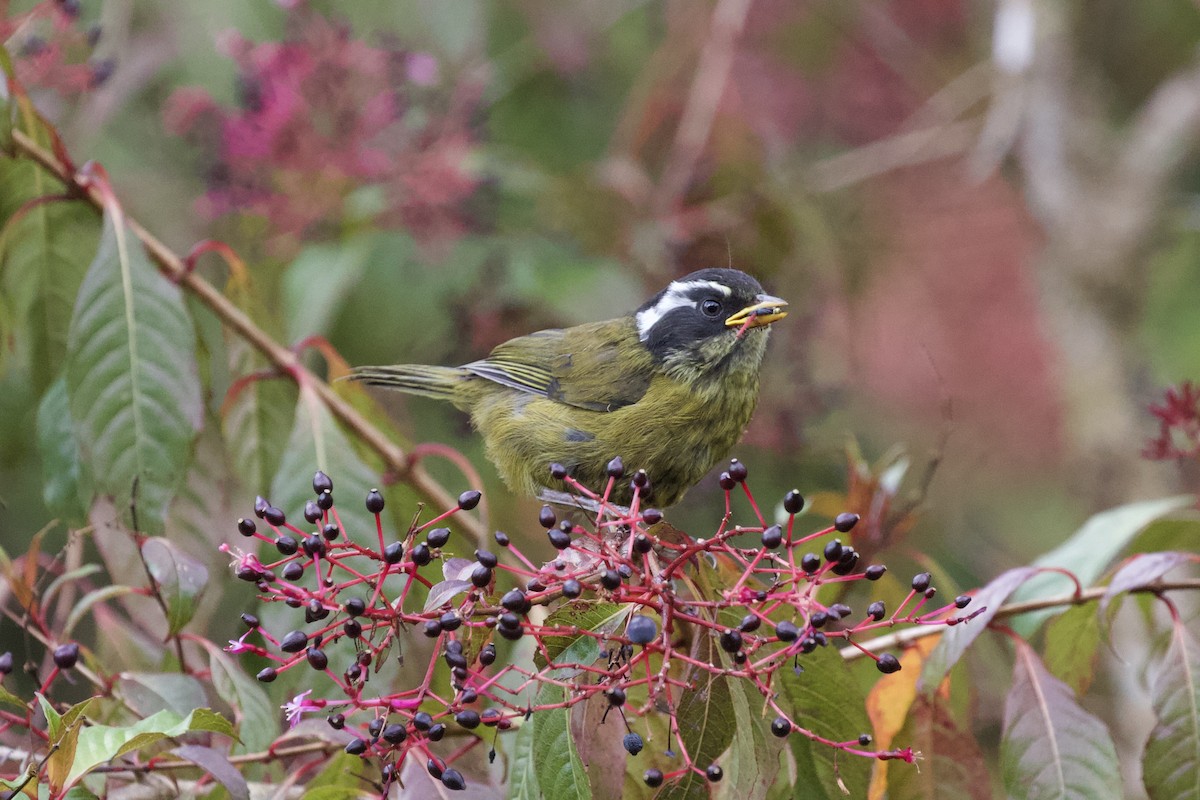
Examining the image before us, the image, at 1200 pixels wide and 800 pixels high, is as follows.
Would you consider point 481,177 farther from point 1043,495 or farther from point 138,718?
point 1043,495

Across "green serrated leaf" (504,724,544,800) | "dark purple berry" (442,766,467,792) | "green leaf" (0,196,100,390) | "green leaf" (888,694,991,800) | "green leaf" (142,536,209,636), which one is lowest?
"green leaf" (888,694,991,800)

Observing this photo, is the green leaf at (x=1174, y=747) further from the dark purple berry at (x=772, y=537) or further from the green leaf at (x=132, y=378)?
the green leaf at (x=132, y=378)

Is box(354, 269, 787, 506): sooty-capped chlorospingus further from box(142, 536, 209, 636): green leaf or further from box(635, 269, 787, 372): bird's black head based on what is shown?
box(142, 536, 209, 636): green leaf

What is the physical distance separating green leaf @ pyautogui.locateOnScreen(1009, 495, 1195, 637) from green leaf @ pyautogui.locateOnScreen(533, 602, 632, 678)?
1264 millimetres

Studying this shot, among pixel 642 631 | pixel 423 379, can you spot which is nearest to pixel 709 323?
pixel 423 379

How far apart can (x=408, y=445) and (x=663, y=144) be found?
243 centimetres

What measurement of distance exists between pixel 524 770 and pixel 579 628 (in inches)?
11.9

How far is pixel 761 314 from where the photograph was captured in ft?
10.5

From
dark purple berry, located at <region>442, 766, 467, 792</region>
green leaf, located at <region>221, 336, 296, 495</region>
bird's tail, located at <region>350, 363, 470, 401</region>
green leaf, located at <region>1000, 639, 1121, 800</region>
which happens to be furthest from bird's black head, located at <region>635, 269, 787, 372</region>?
dark purple berry, located at <region>442, 766, 467, 792</region>

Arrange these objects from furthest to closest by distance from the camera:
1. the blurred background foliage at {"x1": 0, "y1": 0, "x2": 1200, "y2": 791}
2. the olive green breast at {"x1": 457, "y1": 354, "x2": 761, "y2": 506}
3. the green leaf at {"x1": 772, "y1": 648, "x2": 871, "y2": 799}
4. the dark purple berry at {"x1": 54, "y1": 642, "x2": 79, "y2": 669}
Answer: the blurred background foliage at {"x1": 0, "y1": 0, "x2": 1200, "y2": 791}, the olive green breast at {"x1": 457, "y1": 354, "x2": 761, "y2": 506}, the green leaf at {"x1": 772, "y1": 648, "x2": 871, "y2": 799}, the dark purple berry at {"x1": 54, "y1": 642, "x2": 79, "y2": 669}

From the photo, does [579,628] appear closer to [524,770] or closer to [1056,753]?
[524,770]

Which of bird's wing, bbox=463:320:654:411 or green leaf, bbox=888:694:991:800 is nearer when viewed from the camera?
green leaf, bbox=888:694:991:800

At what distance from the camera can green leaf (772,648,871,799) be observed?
2229mm

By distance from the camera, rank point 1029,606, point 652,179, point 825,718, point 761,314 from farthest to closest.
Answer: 1. point 652,179
2. point 761,314
3. point 1029,606
4. point 825,718
